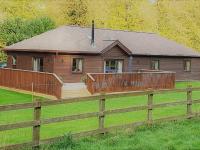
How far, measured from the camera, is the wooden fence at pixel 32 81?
91.2 feet

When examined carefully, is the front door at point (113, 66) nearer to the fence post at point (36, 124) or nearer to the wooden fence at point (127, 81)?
the wooden fence at point (127, 81)

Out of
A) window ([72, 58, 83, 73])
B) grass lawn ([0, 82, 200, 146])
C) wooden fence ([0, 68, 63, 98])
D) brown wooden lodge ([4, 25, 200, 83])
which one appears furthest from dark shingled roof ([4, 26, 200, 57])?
grass lawn ([0, 82, 200, 146])

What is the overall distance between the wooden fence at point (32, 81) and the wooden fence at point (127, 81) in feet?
8.40

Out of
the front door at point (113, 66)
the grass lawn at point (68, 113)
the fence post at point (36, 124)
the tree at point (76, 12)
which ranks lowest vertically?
the grass lawn at point (68, 113)

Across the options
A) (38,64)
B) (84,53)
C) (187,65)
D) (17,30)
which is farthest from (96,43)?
(17,30)

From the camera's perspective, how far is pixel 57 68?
111 feet

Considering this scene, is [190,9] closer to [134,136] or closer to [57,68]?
[57,68]

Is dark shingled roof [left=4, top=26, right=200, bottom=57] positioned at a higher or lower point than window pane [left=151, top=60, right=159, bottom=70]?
higher

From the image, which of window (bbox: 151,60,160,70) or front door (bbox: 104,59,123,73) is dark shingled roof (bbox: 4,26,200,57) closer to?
window (bbox: 151,60,160,70)

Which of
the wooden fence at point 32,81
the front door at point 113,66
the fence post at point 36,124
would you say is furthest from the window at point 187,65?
the fence post at point 36,124

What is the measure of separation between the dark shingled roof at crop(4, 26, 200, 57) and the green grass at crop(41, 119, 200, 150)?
20.1 metres

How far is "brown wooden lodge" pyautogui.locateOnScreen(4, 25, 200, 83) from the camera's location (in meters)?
34.2

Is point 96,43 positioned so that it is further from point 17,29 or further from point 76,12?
point 76,12

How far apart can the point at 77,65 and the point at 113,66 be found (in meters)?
3.44
